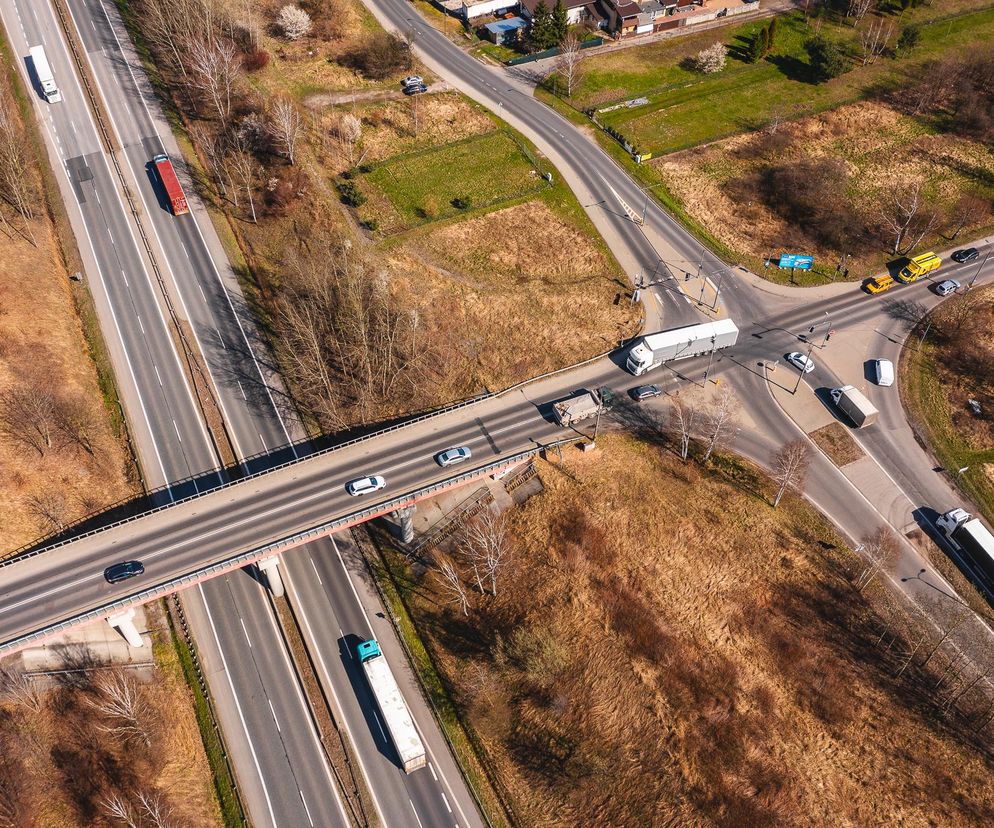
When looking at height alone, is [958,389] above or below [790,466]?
below

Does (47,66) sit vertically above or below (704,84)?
above

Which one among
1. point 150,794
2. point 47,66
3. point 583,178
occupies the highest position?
point 47,66

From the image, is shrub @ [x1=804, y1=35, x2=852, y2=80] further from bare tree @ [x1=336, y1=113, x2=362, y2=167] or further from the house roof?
bare tree @ [x1=336, y1=113, x2=362, y2=167]

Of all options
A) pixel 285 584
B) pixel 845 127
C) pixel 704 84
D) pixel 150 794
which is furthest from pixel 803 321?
pixel 150 794

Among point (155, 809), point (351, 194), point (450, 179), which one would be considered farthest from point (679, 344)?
point (155, 809)

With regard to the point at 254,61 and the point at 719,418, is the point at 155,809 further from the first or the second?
the point at 254,61

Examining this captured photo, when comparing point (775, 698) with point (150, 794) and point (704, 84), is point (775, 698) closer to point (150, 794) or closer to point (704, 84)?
point (150, 794)
